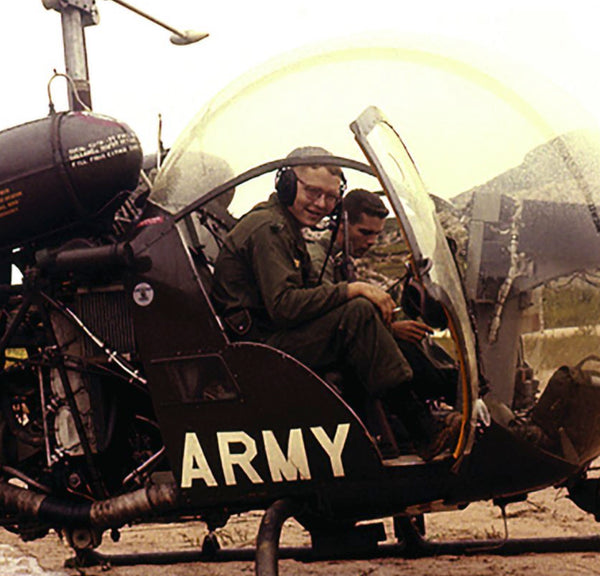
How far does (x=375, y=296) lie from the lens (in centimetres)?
377

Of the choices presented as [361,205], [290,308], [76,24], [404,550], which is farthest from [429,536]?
[76,24]

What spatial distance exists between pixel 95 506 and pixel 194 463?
1.88 feet

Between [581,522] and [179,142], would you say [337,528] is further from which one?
[581,522]

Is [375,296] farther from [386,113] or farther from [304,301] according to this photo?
[386,113]

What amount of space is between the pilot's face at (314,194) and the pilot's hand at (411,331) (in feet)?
1.96

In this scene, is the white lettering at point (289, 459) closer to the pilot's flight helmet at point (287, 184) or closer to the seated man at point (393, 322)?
the seated man at point (393, 322)

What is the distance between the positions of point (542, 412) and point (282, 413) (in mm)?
1011

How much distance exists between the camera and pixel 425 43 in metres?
4.03

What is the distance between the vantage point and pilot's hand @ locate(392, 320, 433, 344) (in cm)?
411

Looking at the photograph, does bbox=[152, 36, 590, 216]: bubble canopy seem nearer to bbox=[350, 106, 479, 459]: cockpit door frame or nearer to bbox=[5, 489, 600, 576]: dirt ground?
bbox=[350, 106, 479, 459]: cockpit door frame

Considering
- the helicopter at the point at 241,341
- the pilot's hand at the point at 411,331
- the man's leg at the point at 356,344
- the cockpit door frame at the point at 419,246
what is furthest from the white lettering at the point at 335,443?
the pilot's hand at the point at 411,331

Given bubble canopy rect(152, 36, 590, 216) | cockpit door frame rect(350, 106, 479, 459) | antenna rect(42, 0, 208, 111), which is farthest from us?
antenna rect(42, 0, 208, 111)

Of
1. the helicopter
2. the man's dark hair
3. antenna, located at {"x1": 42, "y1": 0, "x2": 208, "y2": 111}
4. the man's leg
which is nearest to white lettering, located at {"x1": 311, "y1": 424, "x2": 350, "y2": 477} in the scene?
the helicopter

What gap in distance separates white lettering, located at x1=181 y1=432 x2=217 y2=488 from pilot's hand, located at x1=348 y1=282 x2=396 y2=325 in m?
0.87
